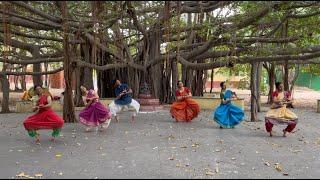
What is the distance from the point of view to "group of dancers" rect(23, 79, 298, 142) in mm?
10555

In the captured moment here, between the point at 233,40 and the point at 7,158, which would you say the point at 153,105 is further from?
the point at 7,158

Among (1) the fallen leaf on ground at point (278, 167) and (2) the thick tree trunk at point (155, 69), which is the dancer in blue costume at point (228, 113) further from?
(2) the thick tree trunk at point (155, 69)

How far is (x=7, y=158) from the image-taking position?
28.6ft

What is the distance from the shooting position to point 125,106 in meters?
14.9

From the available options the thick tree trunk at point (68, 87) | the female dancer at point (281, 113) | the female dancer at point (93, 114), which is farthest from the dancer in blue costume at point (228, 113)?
the thick tree trunk at point (68, 87)

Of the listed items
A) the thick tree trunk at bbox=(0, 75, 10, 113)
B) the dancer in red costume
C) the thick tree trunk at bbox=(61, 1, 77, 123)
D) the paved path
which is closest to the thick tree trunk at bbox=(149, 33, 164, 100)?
the thick tree trunk at bbox=(61, 1, 77, 123)

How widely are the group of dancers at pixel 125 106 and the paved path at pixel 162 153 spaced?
0.31m

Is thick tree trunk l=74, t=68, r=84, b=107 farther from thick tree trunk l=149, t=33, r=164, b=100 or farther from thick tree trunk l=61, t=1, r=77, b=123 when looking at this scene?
thick tree trunk l=61, t=1, r=77, b=123

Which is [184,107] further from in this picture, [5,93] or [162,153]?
[5,93]

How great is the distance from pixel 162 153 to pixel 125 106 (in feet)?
19.1

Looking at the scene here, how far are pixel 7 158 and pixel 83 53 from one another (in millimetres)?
11298

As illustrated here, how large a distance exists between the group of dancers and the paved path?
305 millimetres

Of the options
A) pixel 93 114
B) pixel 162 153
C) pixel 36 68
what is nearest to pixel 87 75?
pixel 36 68

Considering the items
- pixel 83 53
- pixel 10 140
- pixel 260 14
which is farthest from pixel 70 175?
pixel 83 53
